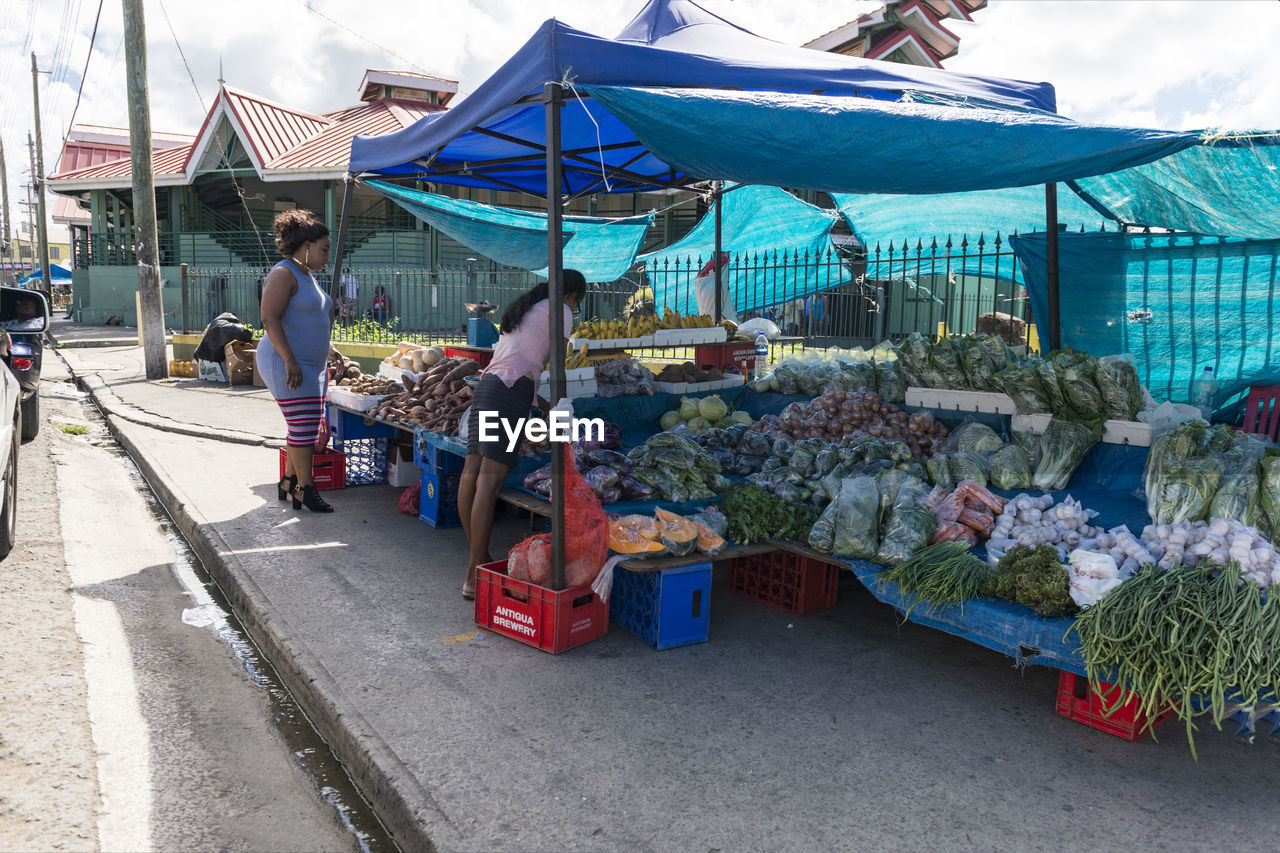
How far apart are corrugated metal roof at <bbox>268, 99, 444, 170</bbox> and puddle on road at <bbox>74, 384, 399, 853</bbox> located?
56.9 feet

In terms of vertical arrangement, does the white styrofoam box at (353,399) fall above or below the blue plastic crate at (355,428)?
above

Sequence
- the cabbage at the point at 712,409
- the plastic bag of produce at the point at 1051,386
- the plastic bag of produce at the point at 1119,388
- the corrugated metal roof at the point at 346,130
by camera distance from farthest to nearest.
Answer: the corrugated metal roof at the point at 346,130
the cabbage at the point at 712,409
the plastic bag of produce at the point at 1051,386
the plastic bag of produce at the point at 1119,388

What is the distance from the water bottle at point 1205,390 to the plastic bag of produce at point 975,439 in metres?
2.03

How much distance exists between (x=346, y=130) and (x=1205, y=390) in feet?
77.0

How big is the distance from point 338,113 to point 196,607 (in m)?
26.4

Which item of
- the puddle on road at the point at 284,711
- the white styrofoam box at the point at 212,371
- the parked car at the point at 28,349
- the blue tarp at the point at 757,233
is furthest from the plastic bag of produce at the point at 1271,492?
the white styrofoam box at the point at 212,371

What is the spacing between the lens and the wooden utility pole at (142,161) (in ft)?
45.3

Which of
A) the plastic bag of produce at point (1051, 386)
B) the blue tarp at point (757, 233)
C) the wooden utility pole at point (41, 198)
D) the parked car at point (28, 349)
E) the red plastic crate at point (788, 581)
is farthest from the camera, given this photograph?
the wooden utility pole at point (41, 198)

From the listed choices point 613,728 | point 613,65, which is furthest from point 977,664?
point 613,65

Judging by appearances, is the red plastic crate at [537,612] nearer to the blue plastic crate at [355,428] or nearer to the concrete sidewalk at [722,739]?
the concrete sidewalk at [722,739]

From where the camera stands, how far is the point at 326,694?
3654 millimetres

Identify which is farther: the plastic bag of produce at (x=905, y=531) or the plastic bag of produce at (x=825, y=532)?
the plastic bag of produce at (x=825, y=532)

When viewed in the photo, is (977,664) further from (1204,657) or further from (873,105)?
(873,105)

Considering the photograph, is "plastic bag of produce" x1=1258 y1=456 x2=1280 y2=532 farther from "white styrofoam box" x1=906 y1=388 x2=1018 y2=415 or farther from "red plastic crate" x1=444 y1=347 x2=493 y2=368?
"red plastic crate" x1=444 y1=347 x2=493 y2=368
